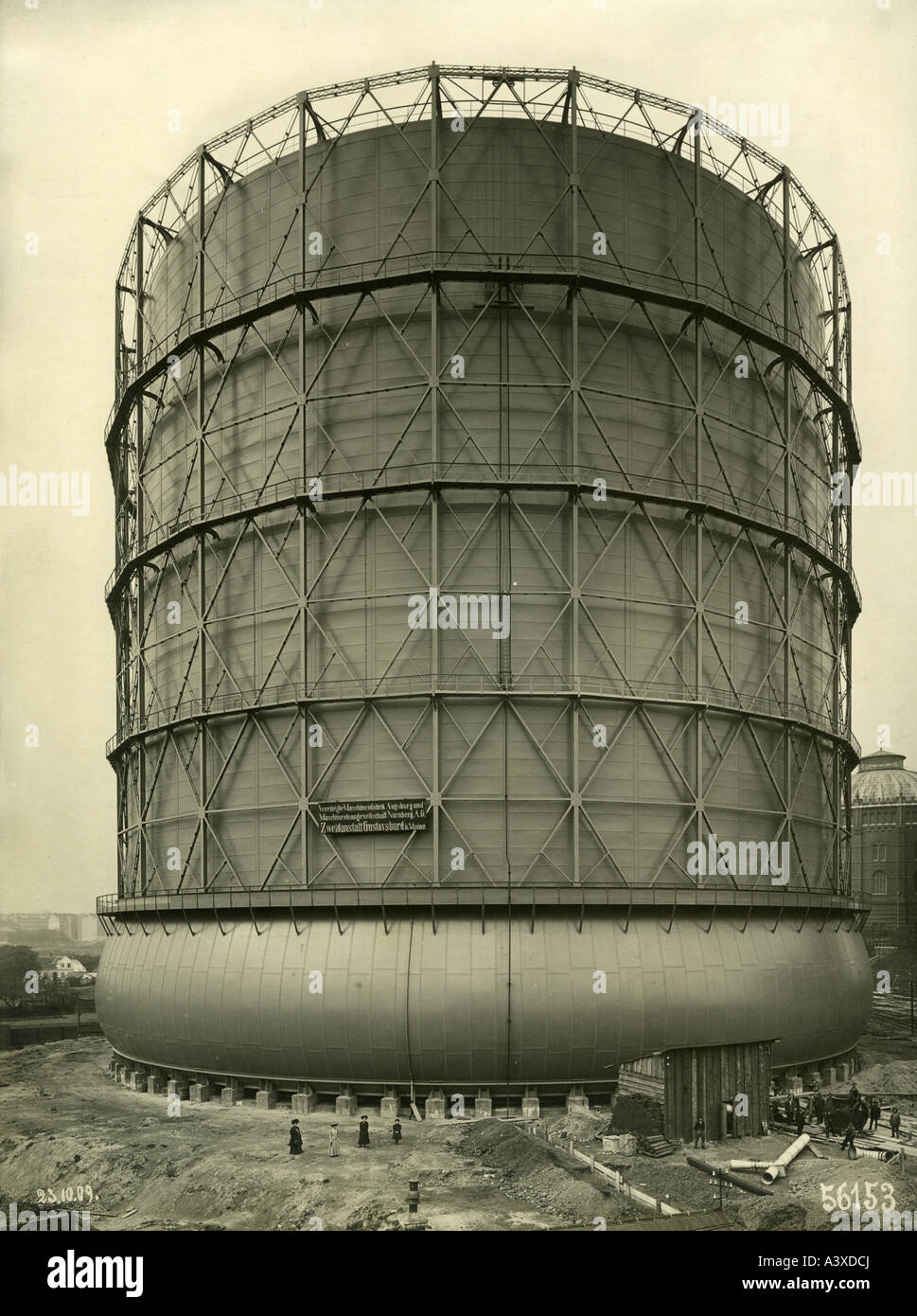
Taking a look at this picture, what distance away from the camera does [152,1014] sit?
102 feet

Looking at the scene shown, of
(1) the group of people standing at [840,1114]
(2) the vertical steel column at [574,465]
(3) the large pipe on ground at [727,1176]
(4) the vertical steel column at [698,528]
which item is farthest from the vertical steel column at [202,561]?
(1) the group of people standing at [840,1114]

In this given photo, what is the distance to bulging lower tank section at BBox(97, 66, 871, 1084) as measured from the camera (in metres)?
28.0

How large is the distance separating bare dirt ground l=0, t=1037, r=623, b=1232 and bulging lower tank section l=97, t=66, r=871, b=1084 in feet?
7.80

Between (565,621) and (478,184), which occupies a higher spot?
(478,184)

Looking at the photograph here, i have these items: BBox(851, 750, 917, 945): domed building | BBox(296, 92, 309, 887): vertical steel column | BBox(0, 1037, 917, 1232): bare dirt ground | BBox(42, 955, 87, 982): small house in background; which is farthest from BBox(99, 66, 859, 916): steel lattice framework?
BBox(42, 955, 87, 982): small house in background

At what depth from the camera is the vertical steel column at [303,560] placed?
29.8 meters

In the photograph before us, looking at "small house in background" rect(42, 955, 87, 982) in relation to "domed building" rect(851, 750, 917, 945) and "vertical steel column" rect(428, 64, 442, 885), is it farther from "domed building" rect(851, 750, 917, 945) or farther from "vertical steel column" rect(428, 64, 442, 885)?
"vertical steel column" rect(428, 64, 442, 885)

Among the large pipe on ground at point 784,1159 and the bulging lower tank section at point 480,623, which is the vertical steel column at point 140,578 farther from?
the large pipe on ground at point 784,1159

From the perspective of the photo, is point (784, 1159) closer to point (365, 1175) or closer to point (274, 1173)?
point (365, 1175)

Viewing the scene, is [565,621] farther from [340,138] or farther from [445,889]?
[340,138]

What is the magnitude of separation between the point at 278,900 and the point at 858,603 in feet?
70.7

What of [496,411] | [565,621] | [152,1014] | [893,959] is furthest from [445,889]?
[893,959]

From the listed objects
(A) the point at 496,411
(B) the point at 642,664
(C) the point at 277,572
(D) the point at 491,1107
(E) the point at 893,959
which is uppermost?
(A) the point at 496,411
